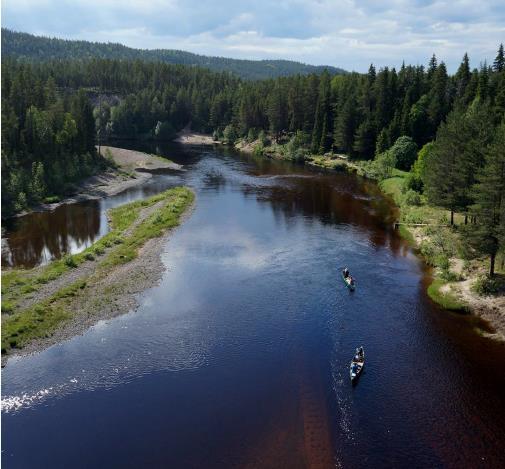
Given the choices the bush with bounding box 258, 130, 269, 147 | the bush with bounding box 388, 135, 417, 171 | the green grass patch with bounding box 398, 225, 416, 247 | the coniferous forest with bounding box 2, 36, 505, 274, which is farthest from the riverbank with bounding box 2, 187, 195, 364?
the bush with bounding box 258, 130, 269, 147

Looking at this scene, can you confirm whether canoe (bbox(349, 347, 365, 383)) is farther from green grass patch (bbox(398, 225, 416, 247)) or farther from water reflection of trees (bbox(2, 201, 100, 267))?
water reflection of trees (bbox(2, 201, 100, 267))

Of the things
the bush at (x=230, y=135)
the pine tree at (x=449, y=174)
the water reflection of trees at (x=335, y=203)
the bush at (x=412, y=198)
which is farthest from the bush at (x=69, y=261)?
the bush at (x=230, y=135)

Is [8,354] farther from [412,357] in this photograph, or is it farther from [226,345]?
[412,357]

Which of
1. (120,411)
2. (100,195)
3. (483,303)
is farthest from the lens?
(100,195)

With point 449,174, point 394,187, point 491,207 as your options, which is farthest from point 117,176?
point 491,207

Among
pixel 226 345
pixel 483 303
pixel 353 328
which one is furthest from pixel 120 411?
pixel 483 303

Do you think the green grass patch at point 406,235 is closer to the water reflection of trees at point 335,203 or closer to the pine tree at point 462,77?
the water reflection of trees at point 335,203
